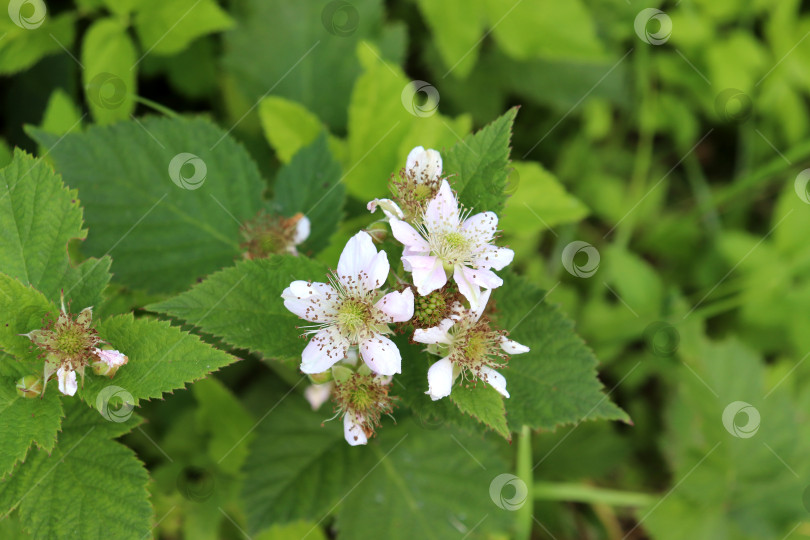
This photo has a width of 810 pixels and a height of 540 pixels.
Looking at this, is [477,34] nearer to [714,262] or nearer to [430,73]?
[430,73]

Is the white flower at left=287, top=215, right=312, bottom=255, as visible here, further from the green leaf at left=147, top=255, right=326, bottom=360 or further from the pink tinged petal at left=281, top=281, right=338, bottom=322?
the pink tinged petal at left=281, top=281, right=338, bottom=322

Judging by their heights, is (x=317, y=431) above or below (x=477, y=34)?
below

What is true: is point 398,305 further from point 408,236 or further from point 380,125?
point 380,125

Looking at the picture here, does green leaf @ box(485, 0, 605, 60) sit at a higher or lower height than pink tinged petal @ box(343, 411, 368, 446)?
higher

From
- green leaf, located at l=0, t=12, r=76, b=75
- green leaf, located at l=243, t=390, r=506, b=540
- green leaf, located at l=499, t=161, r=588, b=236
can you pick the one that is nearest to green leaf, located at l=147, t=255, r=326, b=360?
green leaf, located at l=243, t=390, r=506, b=540

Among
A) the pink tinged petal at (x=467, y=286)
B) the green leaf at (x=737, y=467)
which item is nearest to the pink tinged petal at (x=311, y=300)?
the pink tinged petal at (x=467, y=286)

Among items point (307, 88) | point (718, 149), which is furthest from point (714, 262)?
point (307, 88)

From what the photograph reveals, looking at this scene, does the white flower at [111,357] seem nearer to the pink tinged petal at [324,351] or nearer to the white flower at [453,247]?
the pink tinged petal at [324,351]
